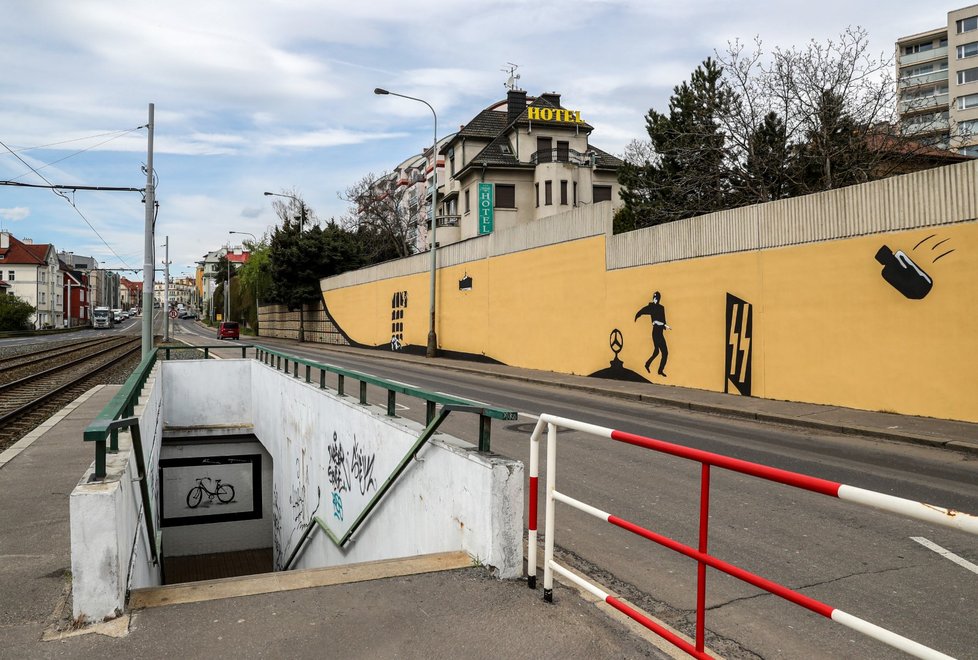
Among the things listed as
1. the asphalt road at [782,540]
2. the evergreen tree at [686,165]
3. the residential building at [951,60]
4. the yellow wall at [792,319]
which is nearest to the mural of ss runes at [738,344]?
the yellow wall at [792,319]

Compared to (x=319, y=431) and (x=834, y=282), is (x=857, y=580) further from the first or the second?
(x=834, y=282)

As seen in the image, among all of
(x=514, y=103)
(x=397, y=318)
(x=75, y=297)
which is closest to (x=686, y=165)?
(x=397, y=318)

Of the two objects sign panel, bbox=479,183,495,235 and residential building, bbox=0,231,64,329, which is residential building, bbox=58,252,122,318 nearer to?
residential building, bbox=0,231,64,329

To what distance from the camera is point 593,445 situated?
31.0 ft

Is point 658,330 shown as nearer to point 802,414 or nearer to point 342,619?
point 802,414

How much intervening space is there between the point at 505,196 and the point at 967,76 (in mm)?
46704

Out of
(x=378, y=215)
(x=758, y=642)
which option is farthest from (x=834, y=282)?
(x=378, y=215)

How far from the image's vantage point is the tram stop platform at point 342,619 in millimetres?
3367

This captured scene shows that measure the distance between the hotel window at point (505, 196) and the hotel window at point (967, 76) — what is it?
45.7m

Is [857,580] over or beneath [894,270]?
beneath

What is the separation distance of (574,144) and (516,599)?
45.1 m

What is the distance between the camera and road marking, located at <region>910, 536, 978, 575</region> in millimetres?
4926

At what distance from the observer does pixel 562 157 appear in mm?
44156

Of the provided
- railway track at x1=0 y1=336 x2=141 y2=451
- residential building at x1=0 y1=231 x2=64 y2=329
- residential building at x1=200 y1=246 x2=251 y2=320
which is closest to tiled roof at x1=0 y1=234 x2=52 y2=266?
residential building at x1=0 y1=231 x2=64 y2=329
